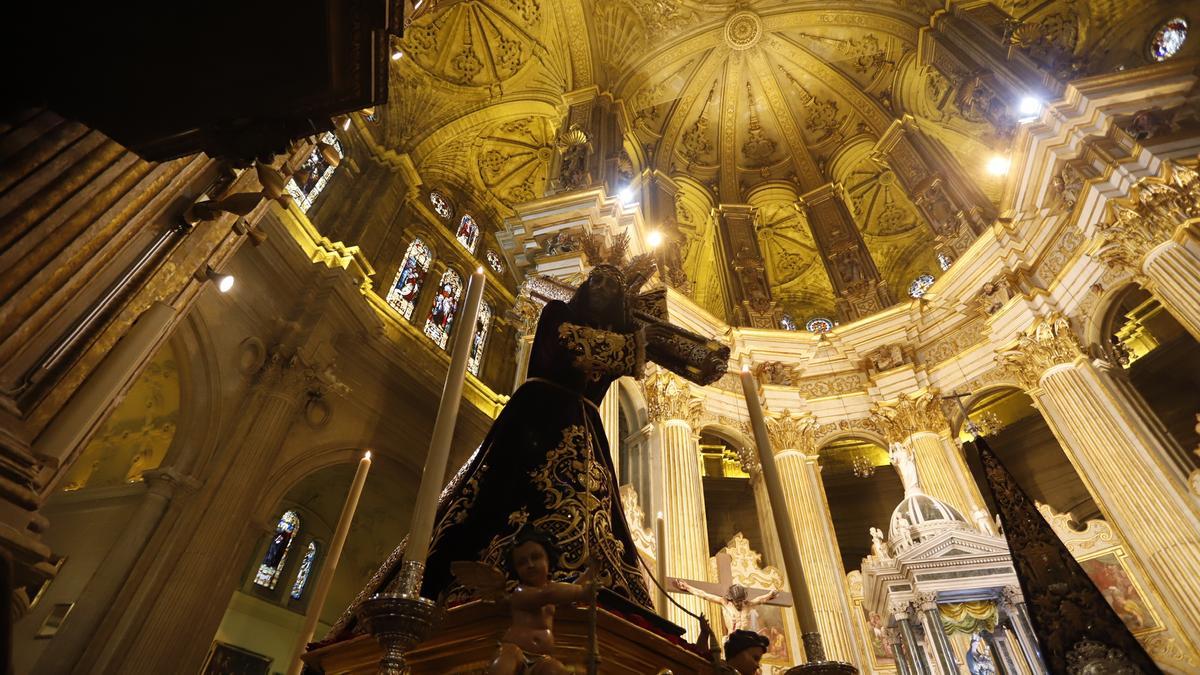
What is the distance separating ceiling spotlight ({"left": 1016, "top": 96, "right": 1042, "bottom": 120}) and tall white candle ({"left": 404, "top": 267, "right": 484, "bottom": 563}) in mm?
12263

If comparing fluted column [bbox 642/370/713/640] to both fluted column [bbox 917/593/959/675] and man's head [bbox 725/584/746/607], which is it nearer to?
Result: man's head [bbox 725/584/746/607]

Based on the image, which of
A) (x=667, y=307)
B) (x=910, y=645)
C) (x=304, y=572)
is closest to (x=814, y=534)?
(x=910, y=645)

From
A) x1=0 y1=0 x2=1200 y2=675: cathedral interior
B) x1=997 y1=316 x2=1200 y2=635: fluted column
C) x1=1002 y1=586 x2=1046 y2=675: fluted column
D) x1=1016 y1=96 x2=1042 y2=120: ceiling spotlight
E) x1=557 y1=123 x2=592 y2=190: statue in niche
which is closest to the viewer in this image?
x1=0 y1=0 x2=1200 y2=675: cathedral interior

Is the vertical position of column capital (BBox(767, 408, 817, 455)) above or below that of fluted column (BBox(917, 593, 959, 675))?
above

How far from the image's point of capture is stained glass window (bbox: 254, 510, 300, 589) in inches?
482

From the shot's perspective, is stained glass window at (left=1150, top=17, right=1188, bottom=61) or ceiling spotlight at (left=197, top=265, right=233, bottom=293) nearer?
ceiling spotlight at (left=197, top=265, right=233, bottom=293)

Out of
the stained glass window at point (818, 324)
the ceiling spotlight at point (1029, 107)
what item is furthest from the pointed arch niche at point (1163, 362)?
the stained glass window at point (818, 324)

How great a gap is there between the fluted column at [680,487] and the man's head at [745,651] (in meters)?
6.41

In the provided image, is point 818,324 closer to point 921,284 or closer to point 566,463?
point 921,284

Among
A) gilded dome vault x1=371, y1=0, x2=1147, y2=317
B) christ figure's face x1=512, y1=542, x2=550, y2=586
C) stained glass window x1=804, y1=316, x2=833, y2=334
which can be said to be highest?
gilded dome vault x1=371, y1=0, x2=1147, y2=317

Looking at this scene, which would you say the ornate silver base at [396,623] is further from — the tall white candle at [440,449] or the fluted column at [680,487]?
the fluted column at [680,487]

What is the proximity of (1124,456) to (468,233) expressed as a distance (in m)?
15.9

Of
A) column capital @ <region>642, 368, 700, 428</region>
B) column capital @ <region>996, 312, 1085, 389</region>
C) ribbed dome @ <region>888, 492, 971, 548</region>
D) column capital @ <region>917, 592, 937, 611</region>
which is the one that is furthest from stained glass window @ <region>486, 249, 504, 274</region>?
column capital @ <region>917, 592, 937, 611</region>

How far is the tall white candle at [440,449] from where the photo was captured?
4.52 feet
